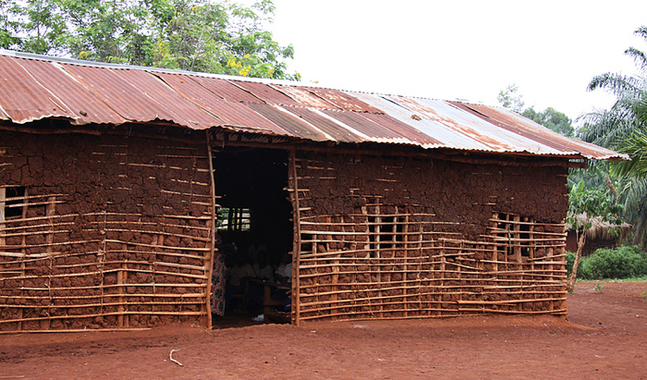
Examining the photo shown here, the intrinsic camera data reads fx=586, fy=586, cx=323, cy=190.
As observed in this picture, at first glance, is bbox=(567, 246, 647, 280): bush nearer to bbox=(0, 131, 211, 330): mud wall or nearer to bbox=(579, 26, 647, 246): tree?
bbox=(579, 26, 647, 246): tree

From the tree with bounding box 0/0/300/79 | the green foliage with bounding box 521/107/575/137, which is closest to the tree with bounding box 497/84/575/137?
the green foliage with bounding box 521/107/575/137

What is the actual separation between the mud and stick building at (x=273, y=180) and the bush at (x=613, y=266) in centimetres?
1219

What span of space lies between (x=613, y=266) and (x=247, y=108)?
57.8 feet

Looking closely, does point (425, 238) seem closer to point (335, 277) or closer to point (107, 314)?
point (335, 277)

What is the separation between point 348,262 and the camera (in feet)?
26.1

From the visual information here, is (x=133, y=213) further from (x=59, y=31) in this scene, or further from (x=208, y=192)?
(x=59, y=31)

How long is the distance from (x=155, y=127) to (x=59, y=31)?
428 inches

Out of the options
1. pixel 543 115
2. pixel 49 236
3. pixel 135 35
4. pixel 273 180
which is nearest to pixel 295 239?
pixel 49 236

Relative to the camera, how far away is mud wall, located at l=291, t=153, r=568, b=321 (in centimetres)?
779

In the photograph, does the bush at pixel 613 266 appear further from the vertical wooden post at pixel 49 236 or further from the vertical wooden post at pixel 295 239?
the vertical wooden post at pixel 49 236

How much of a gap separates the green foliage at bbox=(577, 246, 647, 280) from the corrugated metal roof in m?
12.2

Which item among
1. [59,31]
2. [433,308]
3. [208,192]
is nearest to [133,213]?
[208,192]

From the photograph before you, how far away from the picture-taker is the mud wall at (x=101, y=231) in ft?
20.6

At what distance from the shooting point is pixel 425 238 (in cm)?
850
